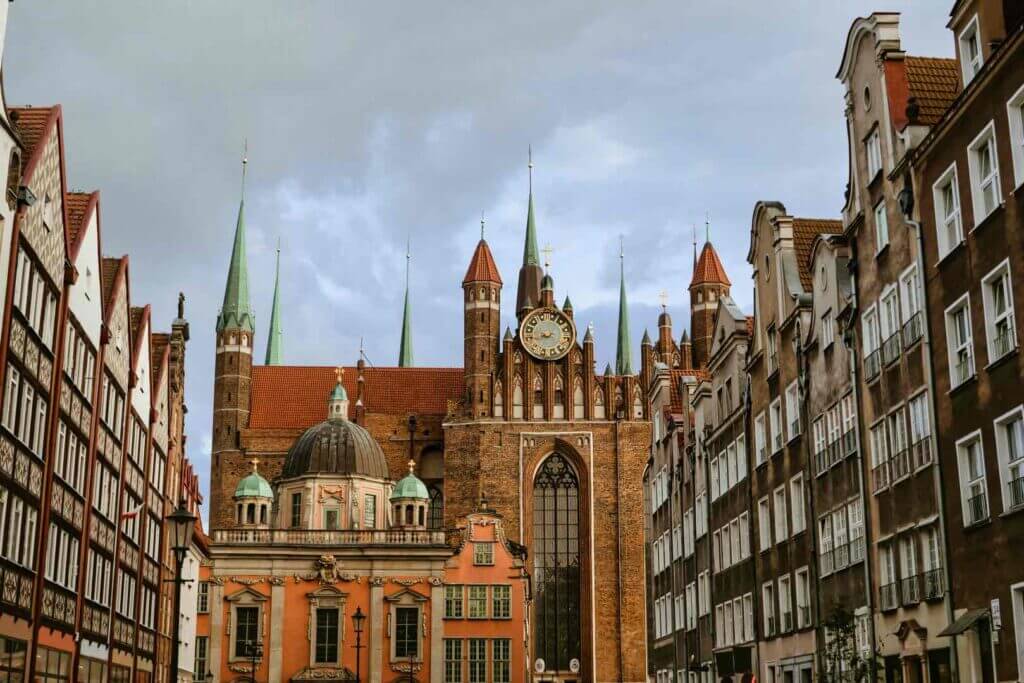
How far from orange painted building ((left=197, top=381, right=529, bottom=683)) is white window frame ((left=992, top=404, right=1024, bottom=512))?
49.1 metres

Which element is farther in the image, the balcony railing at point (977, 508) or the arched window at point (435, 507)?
the arched window at point (435, 507)

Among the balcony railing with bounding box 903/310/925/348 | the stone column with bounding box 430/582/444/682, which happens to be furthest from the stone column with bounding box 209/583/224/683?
the balcony railing with bounding box 903/310/925/348

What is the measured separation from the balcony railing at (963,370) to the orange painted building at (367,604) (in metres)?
47.6

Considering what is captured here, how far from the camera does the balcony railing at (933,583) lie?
23.3 metres

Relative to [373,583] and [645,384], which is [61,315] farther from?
[645,384]

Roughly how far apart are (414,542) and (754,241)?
3815 cm

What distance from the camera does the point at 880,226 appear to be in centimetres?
2664

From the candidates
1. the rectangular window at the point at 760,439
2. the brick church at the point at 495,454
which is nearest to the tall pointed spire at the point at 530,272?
the brick church at the point at 495,454

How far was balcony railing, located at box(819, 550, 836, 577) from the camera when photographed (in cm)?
2956

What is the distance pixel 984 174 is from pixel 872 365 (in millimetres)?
6135

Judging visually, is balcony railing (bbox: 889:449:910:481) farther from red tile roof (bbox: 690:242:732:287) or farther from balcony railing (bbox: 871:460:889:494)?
red tile roof (bbox: 690:242:732:287)

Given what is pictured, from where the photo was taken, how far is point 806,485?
103ft

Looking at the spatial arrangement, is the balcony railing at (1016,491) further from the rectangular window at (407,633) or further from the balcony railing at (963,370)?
the rectangular window at (407,633)

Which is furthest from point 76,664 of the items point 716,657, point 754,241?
point 754,241
